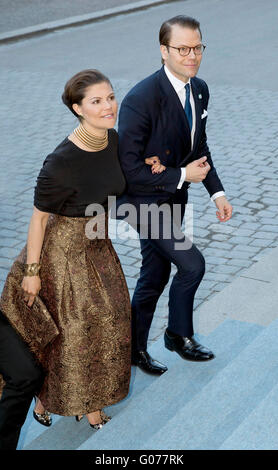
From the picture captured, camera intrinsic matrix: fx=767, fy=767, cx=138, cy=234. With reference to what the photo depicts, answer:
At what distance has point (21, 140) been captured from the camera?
10.6 metres

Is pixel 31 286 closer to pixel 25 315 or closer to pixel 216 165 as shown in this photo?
pixel 25 315

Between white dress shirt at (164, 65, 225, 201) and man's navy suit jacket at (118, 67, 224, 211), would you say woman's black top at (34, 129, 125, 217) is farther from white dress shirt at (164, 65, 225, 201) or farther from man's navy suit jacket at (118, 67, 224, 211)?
white dress shirt at (164, 65, 225, 201)

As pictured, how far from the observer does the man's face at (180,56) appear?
4.20 m

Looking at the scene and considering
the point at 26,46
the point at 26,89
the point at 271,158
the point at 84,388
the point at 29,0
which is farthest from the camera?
the point at 29,0

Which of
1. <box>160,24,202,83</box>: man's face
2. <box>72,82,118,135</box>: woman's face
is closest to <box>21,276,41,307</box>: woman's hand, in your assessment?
<box>72,82,118,135</box>: woman's face

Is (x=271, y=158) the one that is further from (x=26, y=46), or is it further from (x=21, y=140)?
(x=26, y=46)

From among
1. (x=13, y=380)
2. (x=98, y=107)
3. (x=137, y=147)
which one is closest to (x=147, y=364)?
(x=13, y=380)

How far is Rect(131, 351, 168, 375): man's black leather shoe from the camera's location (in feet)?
15.9

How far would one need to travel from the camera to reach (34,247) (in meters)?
3.96

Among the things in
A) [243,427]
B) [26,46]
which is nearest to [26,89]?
[26,46]

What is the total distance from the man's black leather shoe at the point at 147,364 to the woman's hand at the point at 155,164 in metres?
1.25

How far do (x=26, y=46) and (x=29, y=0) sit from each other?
738 centimetres

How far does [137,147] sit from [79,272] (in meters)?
0.76

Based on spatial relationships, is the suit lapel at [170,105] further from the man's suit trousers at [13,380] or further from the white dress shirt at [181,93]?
the man's suit trousers at [13,380]
